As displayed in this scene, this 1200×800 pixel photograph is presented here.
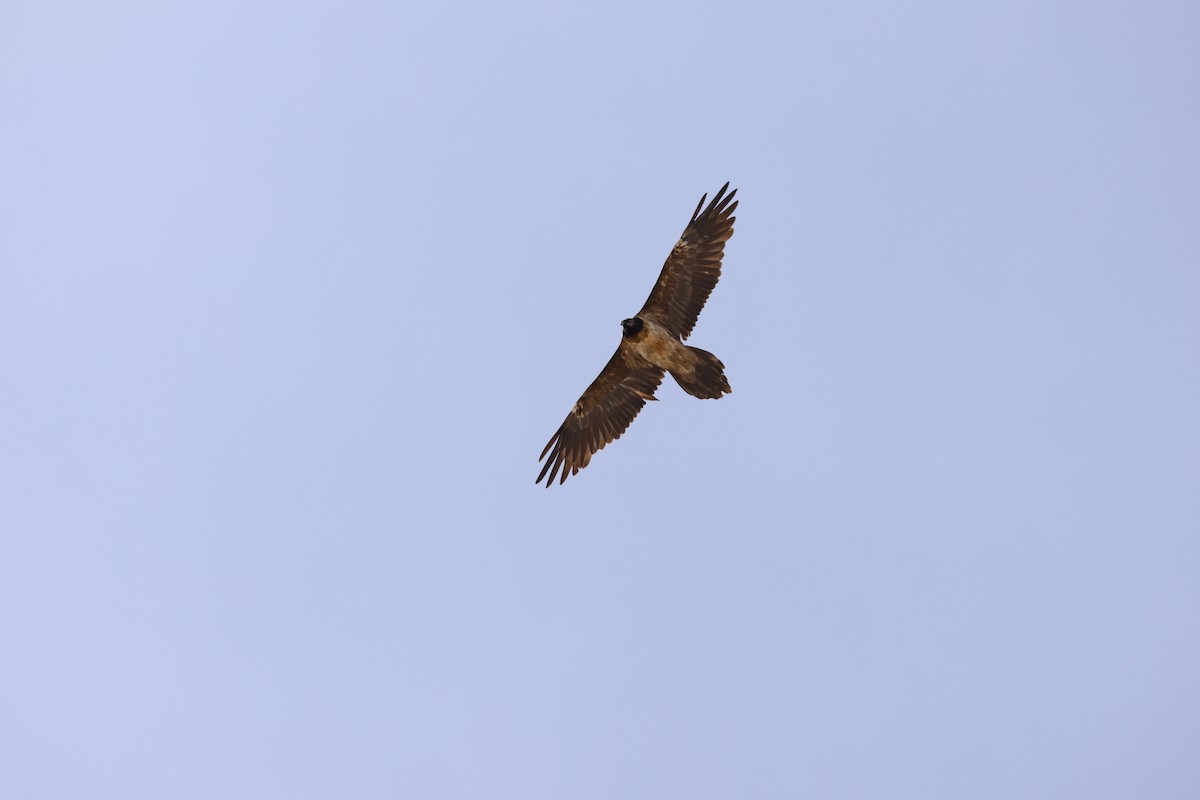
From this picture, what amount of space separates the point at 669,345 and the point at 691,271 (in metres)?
1.58

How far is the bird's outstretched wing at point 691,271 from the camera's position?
2073 cm

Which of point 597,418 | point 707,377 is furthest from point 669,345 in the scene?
point 597,418

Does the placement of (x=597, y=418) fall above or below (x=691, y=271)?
below

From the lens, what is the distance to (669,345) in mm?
20344

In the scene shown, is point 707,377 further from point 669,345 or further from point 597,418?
point 597,418

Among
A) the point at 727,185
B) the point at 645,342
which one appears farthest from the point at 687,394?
the point at 727,185

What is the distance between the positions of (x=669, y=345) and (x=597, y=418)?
2.71m

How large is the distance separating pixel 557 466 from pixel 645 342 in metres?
3.44

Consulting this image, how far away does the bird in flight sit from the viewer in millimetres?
20219

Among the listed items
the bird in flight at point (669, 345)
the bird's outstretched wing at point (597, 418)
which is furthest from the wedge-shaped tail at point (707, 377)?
the bird's outstretched wing at point (597, 418)

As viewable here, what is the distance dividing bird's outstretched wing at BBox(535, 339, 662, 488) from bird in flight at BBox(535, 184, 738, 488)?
0.07 feet

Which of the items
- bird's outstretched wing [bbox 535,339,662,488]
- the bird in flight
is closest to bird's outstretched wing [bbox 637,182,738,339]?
the bird in flight

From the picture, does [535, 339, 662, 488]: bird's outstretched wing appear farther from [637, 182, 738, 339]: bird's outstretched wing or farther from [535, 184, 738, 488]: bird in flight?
[637, 182, 738, 339]: bird's outstretched wing

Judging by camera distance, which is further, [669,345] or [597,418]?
[597,418]
